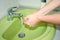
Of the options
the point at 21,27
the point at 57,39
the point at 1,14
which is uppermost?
the point at 1,14

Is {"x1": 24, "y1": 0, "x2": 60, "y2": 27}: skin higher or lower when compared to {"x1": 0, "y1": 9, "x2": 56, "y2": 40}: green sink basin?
higher

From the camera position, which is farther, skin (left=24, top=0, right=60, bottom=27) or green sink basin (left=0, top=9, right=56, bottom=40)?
green sink basin (left=0, top=9, right=56, bottom=40)

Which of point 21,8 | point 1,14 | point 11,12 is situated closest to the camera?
point 11,12

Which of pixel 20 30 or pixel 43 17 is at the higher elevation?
pixel 43 17

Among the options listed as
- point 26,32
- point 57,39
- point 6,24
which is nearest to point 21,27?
point 26,32

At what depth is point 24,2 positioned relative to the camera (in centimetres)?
115

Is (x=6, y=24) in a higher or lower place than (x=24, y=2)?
lower

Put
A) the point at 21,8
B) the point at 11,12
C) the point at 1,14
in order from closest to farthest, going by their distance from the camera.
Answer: the point at 11,12, the point at 1,14, the point at 21,8

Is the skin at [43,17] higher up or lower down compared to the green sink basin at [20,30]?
higher up

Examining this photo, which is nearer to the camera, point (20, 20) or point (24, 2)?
point (20, 20)

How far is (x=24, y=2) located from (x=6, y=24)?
0.31 metres

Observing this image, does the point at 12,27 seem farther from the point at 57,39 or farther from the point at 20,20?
the point at 57,39

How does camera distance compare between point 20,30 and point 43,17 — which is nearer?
point 43,17

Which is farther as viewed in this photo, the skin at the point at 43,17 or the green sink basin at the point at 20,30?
the green sink basin at the point at 20,30
